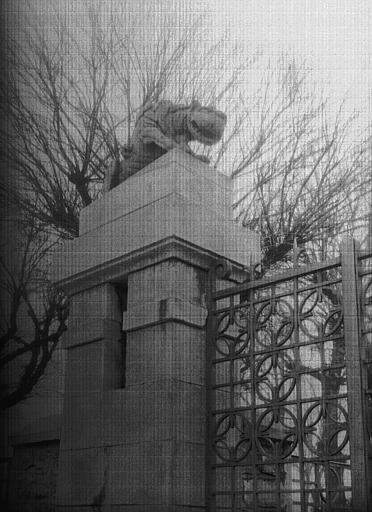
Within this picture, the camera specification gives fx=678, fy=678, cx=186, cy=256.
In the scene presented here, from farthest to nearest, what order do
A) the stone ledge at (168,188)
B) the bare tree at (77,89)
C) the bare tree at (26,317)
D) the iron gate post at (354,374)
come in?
the bare tree at (77,89), the bare tree at (26,317), the stone ledge at (168,188), the iron gate post at (354,374)

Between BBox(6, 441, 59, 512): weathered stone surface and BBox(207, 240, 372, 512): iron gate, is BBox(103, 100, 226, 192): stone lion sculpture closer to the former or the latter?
BBox(207, 240, 372, 512): iron gate

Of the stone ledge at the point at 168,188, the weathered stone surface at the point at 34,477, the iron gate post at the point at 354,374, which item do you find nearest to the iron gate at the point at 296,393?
the iron gate post at the point at 354,374

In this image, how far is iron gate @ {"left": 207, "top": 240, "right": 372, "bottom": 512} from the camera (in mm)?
1744

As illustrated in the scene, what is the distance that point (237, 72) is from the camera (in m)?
2.52

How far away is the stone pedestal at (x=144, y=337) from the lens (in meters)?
1.94

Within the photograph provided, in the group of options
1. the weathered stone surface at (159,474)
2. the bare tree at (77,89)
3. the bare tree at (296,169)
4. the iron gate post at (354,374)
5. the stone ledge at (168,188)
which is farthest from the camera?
the bare tree at (296,169)

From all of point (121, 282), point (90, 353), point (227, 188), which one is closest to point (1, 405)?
point (90, 353)

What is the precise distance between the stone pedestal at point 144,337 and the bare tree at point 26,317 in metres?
0.14

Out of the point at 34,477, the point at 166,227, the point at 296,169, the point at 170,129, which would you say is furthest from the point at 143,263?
the point at 296,169

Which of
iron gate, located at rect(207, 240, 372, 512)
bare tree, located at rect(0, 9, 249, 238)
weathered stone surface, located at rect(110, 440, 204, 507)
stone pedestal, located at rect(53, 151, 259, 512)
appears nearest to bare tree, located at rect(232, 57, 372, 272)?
bare tree, located at rect(0, 9, 249, 238)

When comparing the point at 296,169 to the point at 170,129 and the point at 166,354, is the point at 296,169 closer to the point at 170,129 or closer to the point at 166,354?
the point at 170,129

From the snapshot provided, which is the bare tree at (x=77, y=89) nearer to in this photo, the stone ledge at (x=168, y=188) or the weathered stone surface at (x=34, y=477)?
the stone ledge at (x=168, y=188)

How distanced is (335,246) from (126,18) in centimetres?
124

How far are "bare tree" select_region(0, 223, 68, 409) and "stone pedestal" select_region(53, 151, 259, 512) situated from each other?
0.14 meters
